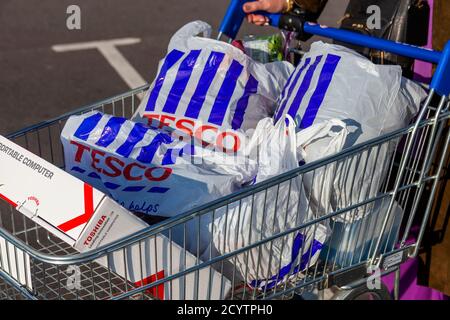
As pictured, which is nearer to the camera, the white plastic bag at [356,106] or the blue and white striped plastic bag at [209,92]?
the white plastic bag at [356,106]

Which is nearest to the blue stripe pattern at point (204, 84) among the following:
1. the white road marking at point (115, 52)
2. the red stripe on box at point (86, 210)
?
the red stripe on box at point (86, 210)

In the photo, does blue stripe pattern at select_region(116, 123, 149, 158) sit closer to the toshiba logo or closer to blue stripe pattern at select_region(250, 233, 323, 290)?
the toshiba logo

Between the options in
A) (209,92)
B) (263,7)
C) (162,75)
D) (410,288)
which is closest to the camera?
(209,92)

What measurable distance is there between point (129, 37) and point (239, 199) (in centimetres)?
503

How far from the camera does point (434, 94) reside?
2840mm

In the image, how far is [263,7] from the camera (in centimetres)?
332

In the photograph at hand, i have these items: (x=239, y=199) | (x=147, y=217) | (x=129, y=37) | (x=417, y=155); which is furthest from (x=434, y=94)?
(x=129, y=37)

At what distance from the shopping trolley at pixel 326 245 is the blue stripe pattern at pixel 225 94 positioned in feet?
0.97

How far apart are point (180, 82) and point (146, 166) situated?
44 centimetres

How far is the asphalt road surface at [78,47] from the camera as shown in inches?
248

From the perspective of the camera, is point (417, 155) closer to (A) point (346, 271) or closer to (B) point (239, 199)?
(A) point (346, 271)

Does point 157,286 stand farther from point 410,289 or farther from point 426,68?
point 410,289

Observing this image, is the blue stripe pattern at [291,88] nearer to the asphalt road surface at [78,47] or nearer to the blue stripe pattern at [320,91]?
the blue stripe pattern at [320,91]

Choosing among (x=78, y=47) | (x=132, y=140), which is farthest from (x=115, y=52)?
(x=132, y=140)
